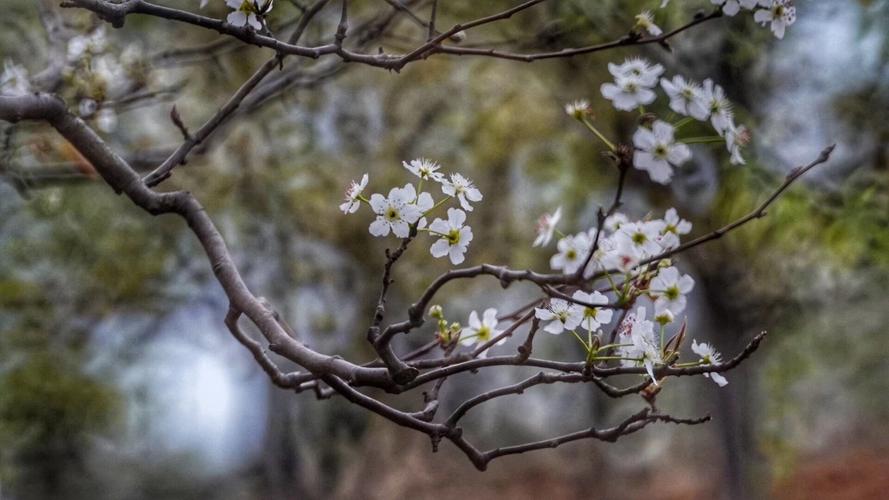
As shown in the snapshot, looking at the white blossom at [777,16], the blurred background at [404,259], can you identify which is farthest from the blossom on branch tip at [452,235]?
the blurred background at [404,259]

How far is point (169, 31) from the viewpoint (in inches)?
135

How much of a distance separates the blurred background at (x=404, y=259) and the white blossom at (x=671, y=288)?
87cm

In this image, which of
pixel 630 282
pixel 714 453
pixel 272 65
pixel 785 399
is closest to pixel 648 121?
pixel 630 282

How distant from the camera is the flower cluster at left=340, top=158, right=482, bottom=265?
35.2 inches

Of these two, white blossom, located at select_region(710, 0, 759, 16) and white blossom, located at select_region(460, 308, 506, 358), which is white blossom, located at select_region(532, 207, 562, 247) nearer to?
white blossom, located at select_region(460, 308, 506, 358)

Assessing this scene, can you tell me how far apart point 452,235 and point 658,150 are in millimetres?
237

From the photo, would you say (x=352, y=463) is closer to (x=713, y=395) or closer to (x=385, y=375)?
(x=713, y=395)

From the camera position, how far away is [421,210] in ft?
2.94

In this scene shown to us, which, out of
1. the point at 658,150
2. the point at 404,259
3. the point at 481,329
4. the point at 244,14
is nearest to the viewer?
the point at 658,150

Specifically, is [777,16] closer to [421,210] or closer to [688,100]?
[688,100]

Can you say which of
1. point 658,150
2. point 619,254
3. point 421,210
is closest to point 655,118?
point 658,150

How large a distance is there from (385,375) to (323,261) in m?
4.03

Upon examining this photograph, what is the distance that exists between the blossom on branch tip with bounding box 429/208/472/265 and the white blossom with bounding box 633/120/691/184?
0.20 m

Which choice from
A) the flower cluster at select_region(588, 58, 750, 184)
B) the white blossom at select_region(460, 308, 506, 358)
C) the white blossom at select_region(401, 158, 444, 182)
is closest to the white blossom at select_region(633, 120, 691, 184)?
the flower cluster at select_region(588, 58, 750, 184)
